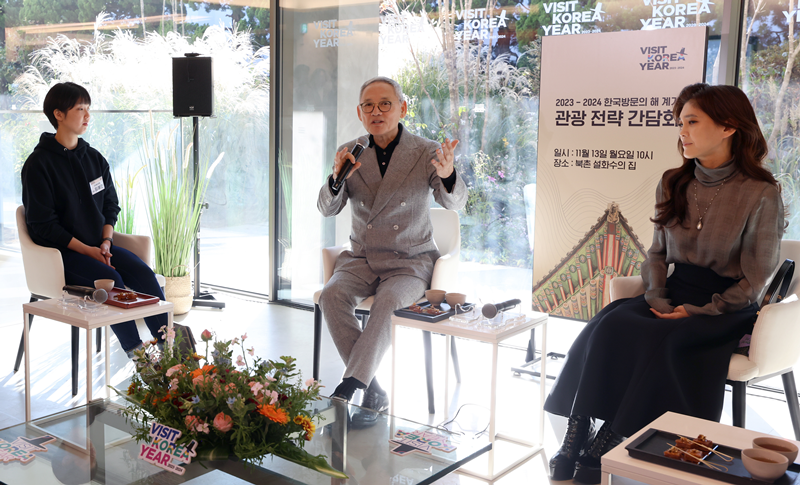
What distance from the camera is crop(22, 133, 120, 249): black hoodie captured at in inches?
136

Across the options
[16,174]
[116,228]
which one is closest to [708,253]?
[116,228]

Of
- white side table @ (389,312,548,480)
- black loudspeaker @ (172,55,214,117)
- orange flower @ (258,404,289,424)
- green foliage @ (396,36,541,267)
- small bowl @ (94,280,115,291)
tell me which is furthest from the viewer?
black loudspeaker @ (172,55,214,117)

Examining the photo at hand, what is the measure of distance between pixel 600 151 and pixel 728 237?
3.61 feet

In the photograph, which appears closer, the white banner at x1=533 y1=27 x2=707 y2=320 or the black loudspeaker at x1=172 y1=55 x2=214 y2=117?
the white banner at x1=533 y1=27 x2=707 y2=320

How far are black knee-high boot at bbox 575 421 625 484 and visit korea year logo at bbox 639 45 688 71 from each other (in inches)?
71.3

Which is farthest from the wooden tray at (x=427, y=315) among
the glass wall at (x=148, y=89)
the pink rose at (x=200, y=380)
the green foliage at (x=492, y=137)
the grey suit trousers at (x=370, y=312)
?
the glass wall at (x=148, y=89)

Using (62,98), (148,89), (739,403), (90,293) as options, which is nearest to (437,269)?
(739,403)

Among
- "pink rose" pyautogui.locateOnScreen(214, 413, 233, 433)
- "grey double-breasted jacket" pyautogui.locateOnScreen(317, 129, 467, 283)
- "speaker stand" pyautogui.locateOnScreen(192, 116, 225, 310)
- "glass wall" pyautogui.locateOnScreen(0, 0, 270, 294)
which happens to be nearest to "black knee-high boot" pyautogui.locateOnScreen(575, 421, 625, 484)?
"grey double-breasted jacket" pyautogui.locateOnScreen(317, 129, 467, 283)

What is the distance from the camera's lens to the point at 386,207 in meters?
3.21

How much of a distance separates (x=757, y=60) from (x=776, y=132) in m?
0.36

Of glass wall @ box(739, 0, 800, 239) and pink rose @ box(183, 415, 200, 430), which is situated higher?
glass wall @ box(739, 0, 800, 239)

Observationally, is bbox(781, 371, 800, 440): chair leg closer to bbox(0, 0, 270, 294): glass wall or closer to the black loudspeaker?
bbox(0, 0, 270, 294): glass wall

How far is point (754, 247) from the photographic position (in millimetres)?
2520

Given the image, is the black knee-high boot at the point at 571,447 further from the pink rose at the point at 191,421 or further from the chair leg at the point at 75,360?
the chair leg at the point at 75,360
